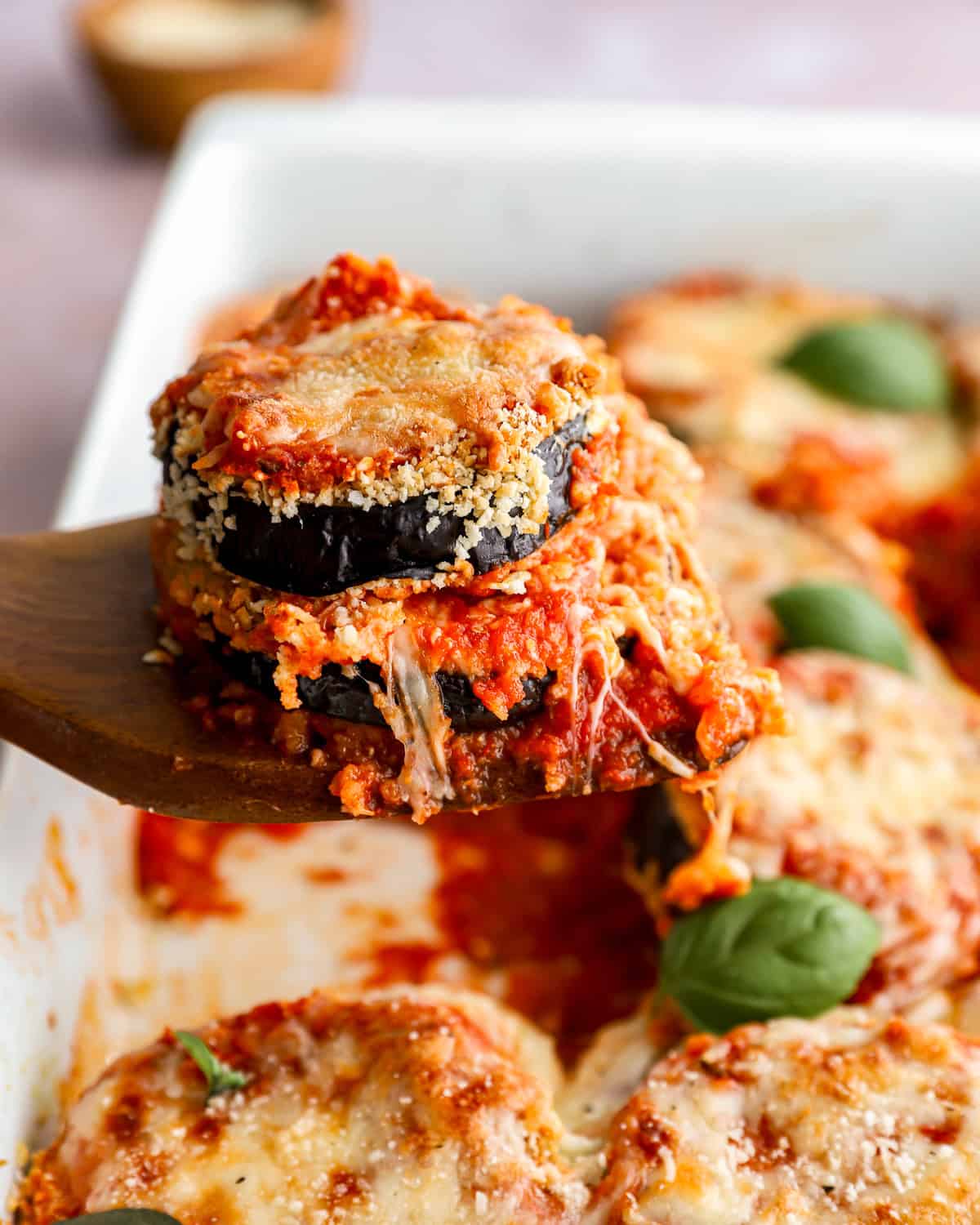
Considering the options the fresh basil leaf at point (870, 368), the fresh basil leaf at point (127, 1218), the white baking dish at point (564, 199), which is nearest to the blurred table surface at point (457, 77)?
the white baking dish at point (564, 199)

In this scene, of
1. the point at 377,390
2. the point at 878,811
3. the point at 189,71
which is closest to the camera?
the point at 377,390

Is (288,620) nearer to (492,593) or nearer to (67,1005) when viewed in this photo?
(492,593)

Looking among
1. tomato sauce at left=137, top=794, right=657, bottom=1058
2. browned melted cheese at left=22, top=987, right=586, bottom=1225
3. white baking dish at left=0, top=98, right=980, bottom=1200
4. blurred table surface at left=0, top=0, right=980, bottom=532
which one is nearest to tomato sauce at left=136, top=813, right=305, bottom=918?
tomato sauce at left=137, top=794, right=657, bottom=1058

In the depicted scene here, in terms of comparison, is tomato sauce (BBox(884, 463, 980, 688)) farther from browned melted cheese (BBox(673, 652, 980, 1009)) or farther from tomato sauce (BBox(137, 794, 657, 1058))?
tomato sauce (BBox(137, 794, 657, 1058))

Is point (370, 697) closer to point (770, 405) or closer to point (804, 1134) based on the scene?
point (804, 1134)

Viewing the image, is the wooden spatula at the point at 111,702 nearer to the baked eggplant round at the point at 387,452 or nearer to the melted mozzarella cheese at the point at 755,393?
the baked eggplant round at the point at 387,452

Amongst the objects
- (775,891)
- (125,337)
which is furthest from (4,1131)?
(125,337)

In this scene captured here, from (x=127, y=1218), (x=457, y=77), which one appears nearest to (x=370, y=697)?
(x=127, y=1218)
